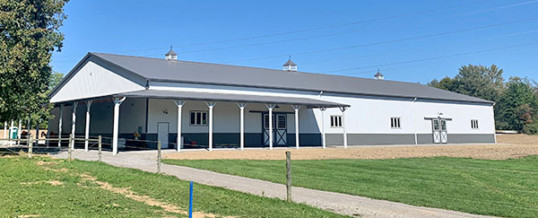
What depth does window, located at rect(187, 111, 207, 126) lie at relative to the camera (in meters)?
24.7

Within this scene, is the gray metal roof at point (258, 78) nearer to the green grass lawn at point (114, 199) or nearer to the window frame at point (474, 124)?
the window frame at point (474, 124)

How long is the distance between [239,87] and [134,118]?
7.12 m

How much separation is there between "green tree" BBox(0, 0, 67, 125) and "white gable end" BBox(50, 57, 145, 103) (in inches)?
228

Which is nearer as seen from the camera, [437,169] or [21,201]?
[21,201]

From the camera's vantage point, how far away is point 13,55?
16.0 m

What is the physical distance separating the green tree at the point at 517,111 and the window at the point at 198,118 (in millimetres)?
52693

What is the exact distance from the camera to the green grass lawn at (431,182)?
797 centimetres

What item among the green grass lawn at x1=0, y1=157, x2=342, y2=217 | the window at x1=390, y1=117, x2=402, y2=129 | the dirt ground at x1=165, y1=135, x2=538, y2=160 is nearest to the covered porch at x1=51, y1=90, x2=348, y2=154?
the dirt ground at x1=165, y1=135, x2=538, y2=160

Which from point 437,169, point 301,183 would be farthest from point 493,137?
point 301,183

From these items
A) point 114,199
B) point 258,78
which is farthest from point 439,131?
point 114,199

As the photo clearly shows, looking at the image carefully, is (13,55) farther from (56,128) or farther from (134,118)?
(56,128)

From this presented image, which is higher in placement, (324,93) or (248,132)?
(324,93)

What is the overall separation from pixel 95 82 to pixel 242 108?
11699 millimetres

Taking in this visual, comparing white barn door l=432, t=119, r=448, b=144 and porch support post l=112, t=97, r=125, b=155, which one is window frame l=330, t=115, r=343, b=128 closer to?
white barn door l=432, t=119, r=448, b=144
